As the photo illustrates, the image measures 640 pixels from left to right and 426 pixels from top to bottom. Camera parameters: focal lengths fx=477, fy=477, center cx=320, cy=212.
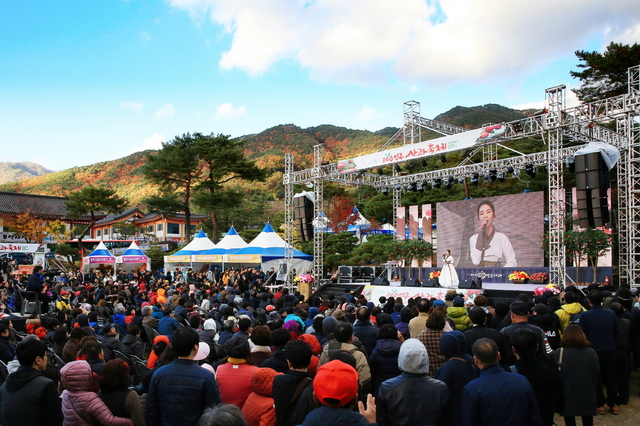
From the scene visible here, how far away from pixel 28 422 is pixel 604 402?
17.3ft

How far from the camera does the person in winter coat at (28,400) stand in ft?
8.42

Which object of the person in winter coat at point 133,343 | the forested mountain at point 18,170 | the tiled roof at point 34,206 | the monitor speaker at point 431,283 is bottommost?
the monitor speaker at point 431,283

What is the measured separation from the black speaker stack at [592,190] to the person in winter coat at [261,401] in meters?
9.85

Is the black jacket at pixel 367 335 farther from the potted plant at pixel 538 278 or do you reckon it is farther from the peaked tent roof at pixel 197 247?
the peaked tent roof at pixel 197 247

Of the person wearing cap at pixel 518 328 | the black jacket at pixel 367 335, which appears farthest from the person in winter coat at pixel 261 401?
the person wearing cap at pixel 518 328

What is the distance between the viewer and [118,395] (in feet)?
8.72

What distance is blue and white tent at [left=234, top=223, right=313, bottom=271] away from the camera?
62.9 ft

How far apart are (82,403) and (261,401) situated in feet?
3.26

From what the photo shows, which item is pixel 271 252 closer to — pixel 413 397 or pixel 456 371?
pixel 456 371

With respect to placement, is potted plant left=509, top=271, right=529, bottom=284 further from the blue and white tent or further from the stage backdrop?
the blue and white tent

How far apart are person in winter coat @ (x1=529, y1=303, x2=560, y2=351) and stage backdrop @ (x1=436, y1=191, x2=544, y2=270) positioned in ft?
37.0

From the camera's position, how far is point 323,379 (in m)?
1.97

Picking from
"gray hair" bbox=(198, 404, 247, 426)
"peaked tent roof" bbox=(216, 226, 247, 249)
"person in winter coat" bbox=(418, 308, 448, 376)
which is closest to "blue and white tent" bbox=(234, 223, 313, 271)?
"peaked tent roof" bbox=(216, 226, 247, 249)

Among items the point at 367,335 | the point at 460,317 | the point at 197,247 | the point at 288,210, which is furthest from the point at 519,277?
the point at 197,247
